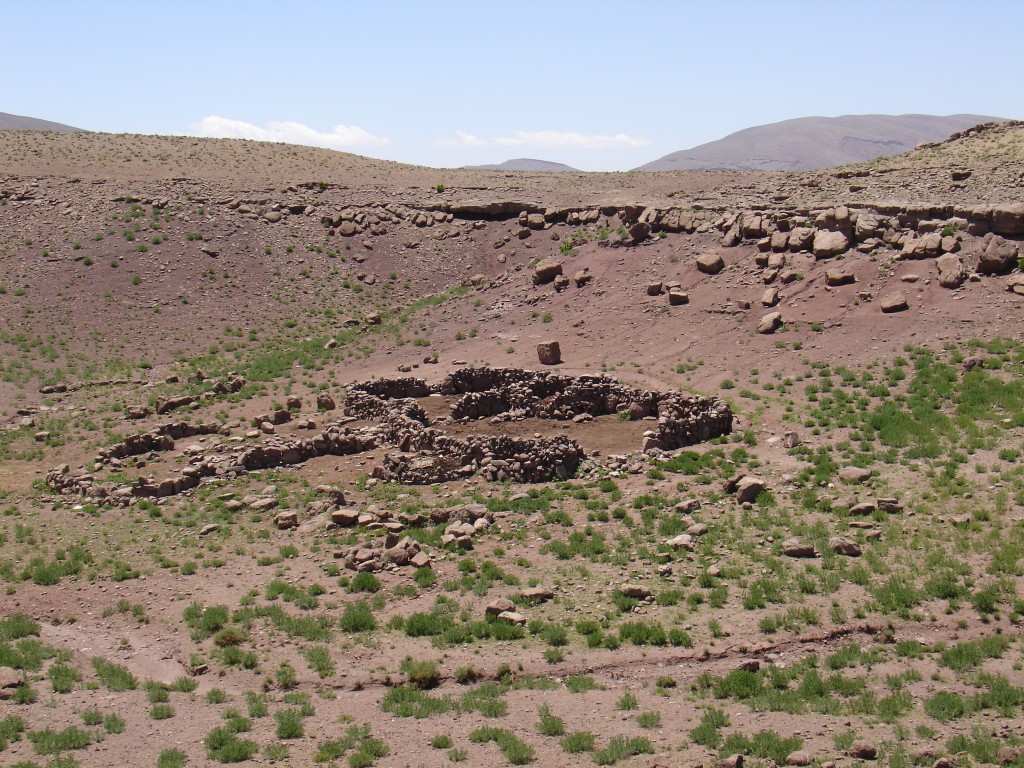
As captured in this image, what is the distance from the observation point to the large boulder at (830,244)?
129 feet

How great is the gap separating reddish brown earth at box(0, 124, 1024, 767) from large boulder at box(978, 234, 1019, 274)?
447mm

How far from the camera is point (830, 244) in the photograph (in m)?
39.5

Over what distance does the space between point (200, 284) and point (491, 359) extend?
20910 mm

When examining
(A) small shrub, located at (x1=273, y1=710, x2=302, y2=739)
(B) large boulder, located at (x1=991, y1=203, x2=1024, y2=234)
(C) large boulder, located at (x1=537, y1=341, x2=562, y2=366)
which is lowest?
(A) small shrub, located at (x1=273, y1=710, x2=302, y2=739)

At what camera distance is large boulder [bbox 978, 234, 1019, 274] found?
35.3 meters

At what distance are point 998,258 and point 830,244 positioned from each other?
6.37 m

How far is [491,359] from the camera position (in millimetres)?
38750

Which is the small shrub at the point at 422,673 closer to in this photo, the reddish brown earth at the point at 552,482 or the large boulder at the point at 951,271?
the reddish brown earth at the point at 552,482

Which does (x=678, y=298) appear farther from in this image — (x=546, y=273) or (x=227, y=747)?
(x=227, y=747)

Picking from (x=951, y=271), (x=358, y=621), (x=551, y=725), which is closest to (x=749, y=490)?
(x=358, y=621)

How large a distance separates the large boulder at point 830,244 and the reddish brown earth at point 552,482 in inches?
26.1

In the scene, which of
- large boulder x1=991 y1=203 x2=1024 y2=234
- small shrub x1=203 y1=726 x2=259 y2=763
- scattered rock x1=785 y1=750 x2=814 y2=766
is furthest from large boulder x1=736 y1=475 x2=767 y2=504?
large boulder x1=991 y1=203 x2=1024 y2=234

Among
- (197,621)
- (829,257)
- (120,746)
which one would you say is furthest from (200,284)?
(120,746)

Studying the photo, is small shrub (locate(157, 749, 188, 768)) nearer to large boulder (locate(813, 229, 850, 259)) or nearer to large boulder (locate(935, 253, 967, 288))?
large boulder (locate(935, 253, 967, 288))
